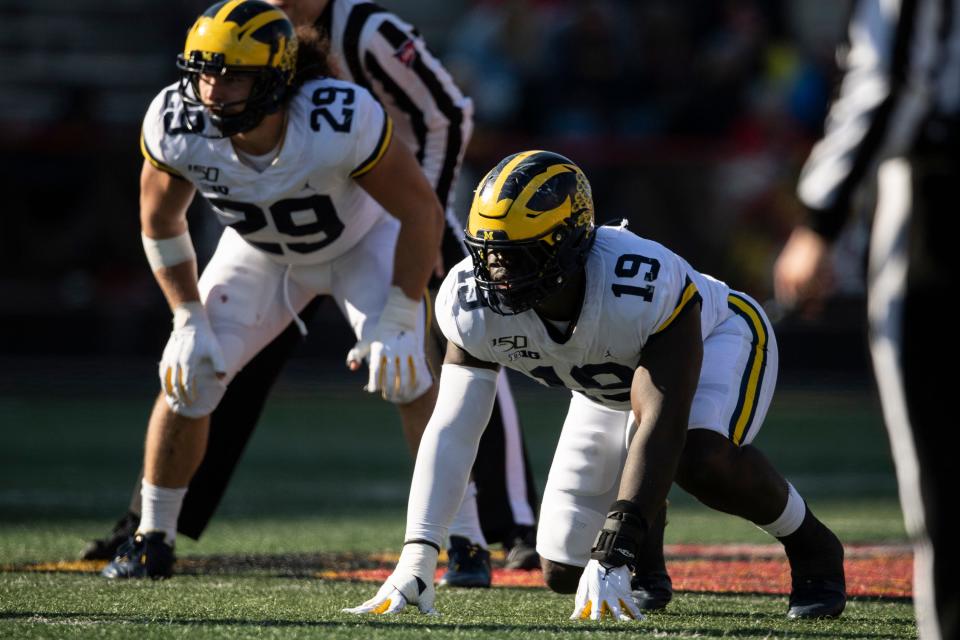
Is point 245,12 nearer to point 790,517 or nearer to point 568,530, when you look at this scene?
point 568,530

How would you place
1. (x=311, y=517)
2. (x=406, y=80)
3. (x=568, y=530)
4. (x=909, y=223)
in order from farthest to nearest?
(x=311, y=517) → (x=406, y=80) → (x=568, y=530) → (x=909, y=223)

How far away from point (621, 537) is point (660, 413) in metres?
0.29

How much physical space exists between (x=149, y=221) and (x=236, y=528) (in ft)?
5.29

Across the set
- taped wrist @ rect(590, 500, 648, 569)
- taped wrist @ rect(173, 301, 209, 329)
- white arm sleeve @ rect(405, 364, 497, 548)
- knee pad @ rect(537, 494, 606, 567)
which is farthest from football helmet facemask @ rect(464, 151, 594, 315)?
taped wrist @ rect(173, 301, 209, 329)

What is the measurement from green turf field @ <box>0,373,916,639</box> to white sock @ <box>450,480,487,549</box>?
0.27m

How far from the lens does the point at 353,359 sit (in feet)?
13.1

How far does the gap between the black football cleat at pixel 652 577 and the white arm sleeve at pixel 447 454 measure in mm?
558

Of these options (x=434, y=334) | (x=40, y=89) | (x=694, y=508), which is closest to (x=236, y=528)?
(x=434, y=334)

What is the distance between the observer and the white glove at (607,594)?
10.8ft

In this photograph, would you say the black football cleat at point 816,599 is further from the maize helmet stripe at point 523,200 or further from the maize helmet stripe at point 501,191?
the maize helmet stripe at point 501,191

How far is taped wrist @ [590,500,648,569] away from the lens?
3.22m

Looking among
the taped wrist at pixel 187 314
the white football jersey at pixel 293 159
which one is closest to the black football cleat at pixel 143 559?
the taped wrist at pixel 187 314

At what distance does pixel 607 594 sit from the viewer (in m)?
3.29

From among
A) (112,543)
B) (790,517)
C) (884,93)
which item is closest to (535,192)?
(790,517)
